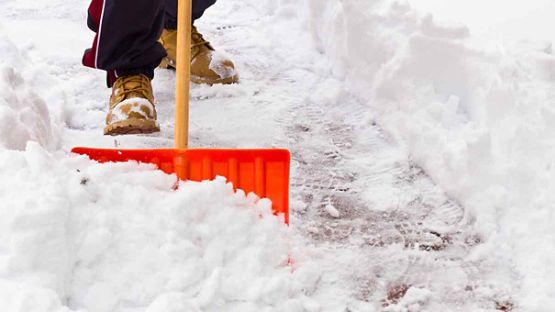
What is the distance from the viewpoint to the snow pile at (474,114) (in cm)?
178

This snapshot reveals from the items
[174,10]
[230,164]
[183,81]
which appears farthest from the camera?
[174,10]

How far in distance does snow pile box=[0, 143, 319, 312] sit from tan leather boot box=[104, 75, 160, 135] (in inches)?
21.0

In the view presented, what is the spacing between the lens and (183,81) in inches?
70.9

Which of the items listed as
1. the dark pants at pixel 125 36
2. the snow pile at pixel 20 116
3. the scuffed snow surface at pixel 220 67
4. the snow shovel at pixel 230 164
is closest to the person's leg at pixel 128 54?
the dark pants at pixel 125 36

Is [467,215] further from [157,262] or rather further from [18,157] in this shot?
[18,157]

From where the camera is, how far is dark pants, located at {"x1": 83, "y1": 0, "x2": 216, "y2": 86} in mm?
2215

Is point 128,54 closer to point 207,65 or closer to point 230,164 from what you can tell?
point 207,65

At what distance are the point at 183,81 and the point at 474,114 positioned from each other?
0.91m

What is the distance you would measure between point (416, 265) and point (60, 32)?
6.92 feet

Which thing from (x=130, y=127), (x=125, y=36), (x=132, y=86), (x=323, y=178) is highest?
(x=125, y=36)

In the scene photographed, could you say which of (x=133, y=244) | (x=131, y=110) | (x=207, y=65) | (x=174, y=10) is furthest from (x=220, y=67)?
(x=133, y=244)

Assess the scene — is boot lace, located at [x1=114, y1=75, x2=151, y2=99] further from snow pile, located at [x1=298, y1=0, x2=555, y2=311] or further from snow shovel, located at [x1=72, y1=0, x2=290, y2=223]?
snow pile, located at [x1=298, y1=0, x2=555, y2=311]

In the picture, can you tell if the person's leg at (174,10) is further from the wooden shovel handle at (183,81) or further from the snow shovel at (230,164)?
the snow shovel at (230,164)

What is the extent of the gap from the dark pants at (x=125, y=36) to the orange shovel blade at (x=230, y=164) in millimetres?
670
